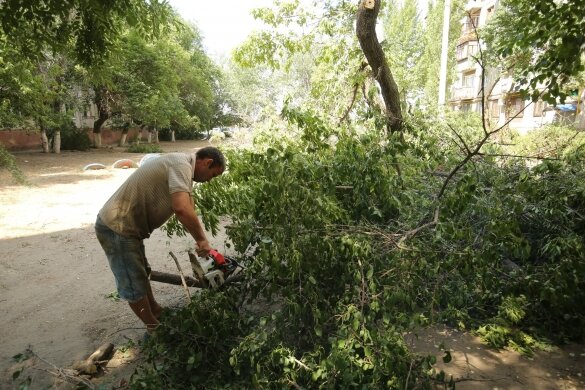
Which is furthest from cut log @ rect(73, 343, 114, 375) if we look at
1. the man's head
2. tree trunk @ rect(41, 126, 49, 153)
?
tree trunk @ rect(41, 126, 49, 153)

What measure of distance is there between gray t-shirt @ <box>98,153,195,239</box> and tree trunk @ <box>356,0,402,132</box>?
2.66m

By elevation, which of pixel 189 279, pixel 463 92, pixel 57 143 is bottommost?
pixel 189 279

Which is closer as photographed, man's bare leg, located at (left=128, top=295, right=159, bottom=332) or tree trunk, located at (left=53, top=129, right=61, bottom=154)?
man's bare leg, located at (left=128, top=295, right=159, bottom=332)

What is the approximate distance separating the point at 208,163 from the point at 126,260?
1.06 m

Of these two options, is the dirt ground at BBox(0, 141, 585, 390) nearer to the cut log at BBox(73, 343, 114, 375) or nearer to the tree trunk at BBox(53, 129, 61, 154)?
the cut log at BBox(73, 343, 114, 375)

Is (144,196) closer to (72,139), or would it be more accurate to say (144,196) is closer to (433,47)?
(72,139)

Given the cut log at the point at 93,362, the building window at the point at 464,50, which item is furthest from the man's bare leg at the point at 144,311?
the building window at the point at 464,50

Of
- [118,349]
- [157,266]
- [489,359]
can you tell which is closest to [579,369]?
[489,359]

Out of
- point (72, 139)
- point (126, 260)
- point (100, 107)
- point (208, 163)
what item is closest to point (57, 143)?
point (72, 139)

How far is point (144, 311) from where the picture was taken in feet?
10.8

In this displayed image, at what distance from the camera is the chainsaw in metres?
2.91

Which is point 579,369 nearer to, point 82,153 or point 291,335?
point 291,335

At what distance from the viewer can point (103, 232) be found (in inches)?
120

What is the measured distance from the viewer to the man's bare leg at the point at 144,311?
324 cm
